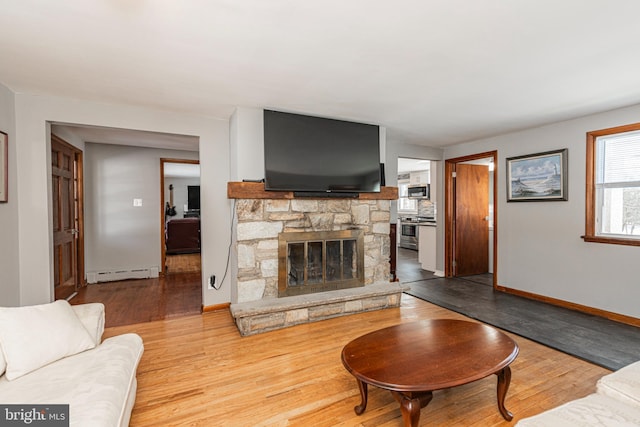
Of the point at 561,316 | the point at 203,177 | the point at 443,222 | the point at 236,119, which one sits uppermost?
the point at 236,119

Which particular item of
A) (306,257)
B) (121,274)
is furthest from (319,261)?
(121,274)

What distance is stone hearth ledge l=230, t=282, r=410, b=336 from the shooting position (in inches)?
113

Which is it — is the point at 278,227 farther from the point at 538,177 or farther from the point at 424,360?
the point at 538,177

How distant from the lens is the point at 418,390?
1.39 m

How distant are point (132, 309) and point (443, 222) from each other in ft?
15.7

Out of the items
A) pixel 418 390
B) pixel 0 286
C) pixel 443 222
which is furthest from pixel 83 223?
pixel 443 222

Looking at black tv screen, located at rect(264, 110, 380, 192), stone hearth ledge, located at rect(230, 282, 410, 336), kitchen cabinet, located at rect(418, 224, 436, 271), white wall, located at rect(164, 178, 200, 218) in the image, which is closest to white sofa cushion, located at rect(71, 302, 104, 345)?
stone hearth ledge, located at rect(230, 282, 410, 336)

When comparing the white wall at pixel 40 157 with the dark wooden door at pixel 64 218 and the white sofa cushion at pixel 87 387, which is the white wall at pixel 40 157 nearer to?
the dark wooden door at pixel 64 218

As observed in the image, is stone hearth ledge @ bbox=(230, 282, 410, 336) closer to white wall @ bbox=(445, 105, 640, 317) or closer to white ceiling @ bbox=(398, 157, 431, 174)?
white wall @ bbox=(445, 105, 640, 317)

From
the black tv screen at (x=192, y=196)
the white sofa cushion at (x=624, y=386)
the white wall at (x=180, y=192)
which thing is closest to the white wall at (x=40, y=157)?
the white sofa cushion at (x=624, y=386)

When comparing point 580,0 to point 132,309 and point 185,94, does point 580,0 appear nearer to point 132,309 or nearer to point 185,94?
point 185,94

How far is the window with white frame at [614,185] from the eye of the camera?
3141 mm

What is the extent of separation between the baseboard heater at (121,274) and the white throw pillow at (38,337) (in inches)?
139

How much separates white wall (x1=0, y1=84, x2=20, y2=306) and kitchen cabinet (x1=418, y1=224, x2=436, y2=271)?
5637mm
